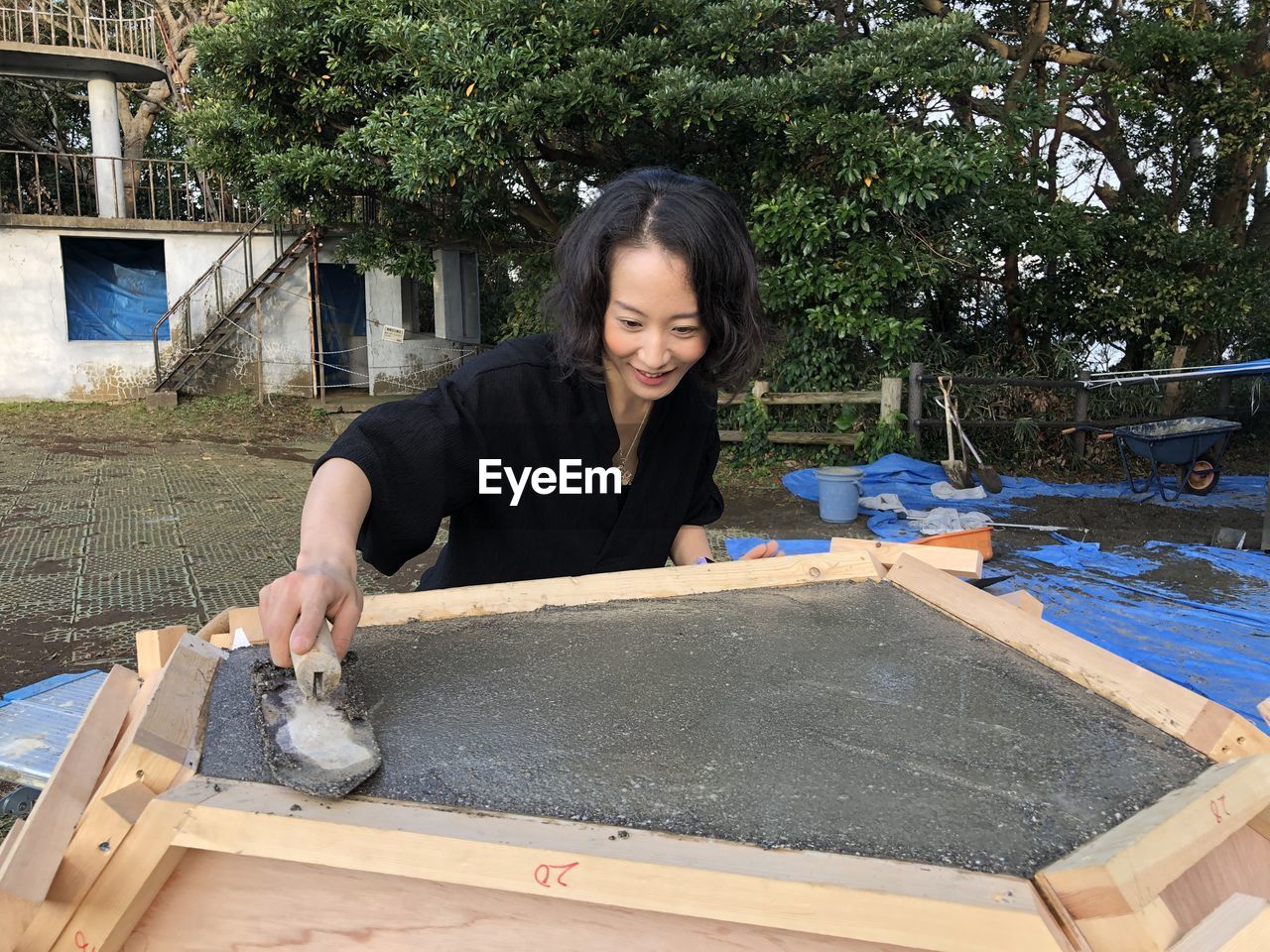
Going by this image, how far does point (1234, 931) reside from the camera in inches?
33.8

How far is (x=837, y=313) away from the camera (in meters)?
8.88

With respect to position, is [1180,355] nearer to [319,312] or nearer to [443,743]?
[443,743]

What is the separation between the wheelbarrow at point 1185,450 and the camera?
8.41 meters

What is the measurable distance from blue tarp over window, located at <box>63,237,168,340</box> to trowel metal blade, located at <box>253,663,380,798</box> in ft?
49.5

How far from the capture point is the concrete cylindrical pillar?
13977mm

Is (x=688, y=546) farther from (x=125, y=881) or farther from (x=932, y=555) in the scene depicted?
(x=125, y=881)

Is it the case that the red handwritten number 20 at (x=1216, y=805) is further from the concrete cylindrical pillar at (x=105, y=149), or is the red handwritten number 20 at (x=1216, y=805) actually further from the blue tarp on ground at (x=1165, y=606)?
the concrete cylindrical pillar at (x=105, y=149)

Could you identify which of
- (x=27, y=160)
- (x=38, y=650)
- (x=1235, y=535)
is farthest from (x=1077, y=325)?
(x=27, y=160)

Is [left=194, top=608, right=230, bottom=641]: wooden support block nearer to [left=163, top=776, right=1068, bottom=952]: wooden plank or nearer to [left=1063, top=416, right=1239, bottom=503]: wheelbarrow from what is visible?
[left=163, top=776, right=1068, bottom=952]: wooden plank

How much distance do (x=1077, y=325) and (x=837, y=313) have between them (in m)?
4.23

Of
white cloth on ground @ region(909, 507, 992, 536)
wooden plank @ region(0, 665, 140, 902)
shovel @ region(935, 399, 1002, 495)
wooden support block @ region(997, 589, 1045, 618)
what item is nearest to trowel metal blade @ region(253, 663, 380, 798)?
wooden plank @ region(0, 665, 140, 902)

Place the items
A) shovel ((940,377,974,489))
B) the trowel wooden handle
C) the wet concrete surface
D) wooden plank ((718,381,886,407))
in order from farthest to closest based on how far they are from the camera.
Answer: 1. wooden plank ((718,381,886,407))
2. shovel ((940,377,974,489))
3. the trowel wooden handle
4. the wet concrete surface

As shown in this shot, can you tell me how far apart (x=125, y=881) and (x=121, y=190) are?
52.4ft

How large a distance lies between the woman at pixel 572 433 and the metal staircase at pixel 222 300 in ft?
44.6
